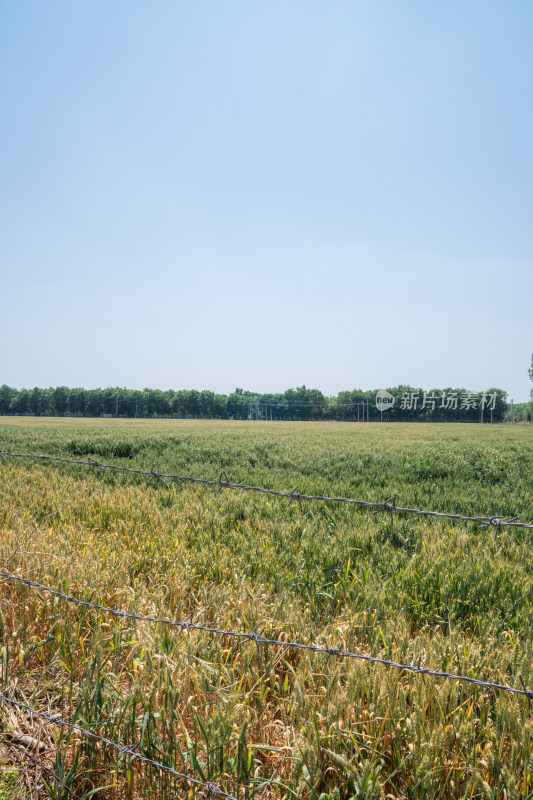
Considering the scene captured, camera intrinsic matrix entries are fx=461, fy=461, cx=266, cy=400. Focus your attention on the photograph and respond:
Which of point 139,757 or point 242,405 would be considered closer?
point 139,757

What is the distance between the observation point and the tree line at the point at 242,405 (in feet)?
501

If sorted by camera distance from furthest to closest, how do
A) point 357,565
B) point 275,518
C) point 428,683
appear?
point 275,518 < point 357,565 < point 428,683

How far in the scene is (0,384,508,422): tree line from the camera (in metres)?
153

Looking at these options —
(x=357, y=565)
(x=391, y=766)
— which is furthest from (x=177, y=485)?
(x=391, y=766)

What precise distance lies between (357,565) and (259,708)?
1.91 m

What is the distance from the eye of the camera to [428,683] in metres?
2.19

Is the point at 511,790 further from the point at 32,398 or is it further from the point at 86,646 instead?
the point at 32,398

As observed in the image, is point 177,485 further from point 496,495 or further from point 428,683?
point 428,683

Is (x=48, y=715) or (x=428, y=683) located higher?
(x=428, y=683)

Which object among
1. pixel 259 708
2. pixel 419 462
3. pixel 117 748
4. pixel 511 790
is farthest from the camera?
pixel 419 462

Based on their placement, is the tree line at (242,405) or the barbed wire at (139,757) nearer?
the barbed wire at (139,757)

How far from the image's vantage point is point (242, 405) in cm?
17638

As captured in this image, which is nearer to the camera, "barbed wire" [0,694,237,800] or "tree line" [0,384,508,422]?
"barbed wire" [0,694,237,800]

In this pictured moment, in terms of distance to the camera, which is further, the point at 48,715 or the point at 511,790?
the point at 48,715
